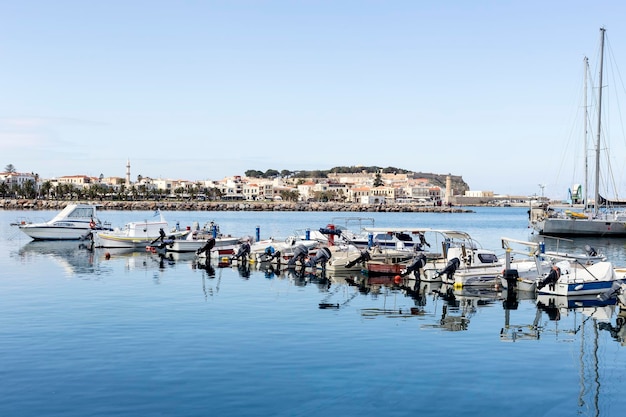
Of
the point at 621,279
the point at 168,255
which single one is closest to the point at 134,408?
the point at 621,279

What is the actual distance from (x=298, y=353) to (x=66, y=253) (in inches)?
1445

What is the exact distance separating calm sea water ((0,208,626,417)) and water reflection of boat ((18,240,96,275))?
27.1 feet

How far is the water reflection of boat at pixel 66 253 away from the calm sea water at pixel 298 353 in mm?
8245

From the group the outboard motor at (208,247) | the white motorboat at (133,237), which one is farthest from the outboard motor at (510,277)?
the white motorboat at (133,237)

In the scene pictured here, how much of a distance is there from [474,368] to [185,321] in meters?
10.4

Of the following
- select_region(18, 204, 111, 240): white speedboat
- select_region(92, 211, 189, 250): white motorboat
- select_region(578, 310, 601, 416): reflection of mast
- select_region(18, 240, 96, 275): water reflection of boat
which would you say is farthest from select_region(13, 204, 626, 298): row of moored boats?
select_region(578, 310, 601, 416): reflection of mast

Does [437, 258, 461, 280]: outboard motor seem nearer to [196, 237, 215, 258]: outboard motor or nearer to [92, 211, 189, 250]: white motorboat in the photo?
[196, 237, 215, 258]: outboard motor

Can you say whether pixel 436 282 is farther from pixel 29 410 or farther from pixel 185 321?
pixel 29 410

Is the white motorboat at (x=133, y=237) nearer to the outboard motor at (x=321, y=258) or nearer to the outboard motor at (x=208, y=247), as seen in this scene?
the outboard motor at (x=208, y=247)

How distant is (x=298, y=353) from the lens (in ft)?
60.4

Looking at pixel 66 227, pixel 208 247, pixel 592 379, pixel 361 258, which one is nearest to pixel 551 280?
pixel 361 258

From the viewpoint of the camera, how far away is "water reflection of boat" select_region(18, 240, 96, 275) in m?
40.8

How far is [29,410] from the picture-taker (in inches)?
532

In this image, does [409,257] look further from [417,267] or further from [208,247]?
[208,247]
